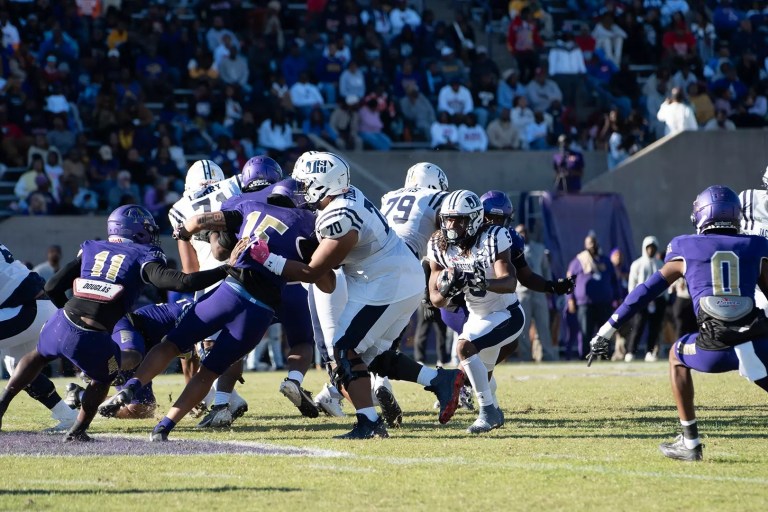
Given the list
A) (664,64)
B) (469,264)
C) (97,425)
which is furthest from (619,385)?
(664,64)

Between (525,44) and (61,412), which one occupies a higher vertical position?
(525,44)

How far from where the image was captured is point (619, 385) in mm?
12211

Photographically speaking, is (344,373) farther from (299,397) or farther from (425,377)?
(299,397)

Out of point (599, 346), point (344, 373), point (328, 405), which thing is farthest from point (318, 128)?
point (599, 346)

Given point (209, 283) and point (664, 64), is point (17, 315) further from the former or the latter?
point (664, 64)

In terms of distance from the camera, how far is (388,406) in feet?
27.6

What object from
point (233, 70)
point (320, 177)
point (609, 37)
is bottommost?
point (320, 177)

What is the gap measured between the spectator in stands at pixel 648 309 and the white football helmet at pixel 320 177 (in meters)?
9.88

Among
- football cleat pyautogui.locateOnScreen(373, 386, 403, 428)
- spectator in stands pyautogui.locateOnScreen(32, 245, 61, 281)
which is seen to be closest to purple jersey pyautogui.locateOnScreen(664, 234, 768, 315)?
football cleat pyautogui.locateOnScreen(373, 386, 403, 428)

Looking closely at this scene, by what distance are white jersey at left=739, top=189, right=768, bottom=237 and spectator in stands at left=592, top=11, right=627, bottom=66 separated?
12511 mm

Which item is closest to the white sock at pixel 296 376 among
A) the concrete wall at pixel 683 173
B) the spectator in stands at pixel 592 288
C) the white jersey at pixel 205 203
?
the white jersey at pixel 205 203

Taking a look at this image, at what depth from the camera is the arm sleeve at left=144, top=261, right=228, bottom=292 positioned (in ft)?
24.6

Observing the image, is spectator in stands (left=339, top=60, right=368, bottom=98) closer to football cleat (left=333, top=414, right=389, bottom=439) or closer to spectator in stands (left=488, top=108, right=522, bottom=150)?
spectator in stands (left=488, top=108, right=522, bottom=150)

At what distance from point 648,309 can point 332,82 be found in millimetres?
6043
